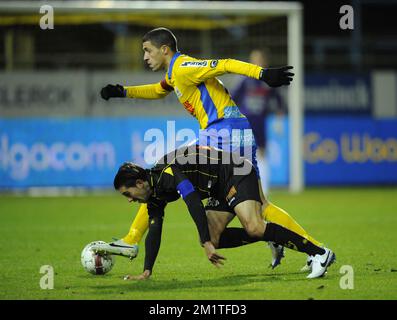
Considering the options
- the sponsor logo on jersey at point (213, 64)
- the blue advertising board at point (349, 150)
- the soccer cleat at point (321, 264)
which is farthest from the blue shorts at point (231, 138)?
the blue advertising board at point (349, 150)

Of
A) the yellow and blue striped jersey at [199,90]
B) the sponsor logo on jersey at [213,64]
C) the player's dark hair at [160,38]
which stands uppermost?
the player's dark hair at [160,38]

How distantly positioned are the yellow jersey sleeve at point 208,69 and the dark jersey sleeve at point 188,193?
3.12 ft

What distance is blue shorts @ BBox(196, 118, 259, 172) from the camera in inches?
306

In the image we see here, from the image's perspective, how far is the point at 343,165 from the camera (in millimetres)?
18969

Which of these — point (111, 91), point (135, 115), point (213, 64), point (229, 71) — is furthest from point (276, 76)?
point (135, 115)

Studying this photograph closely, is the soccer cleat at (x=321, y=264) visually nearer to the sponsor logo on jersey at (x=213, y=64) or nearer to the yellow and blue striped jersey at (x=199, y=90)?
the yellow and blue striped jersey at (x=199, y=90)

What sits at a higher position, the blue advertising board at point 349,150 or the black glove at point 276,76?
the black glove at point 276,76

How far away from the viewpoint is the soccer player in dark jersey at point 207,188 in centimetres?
707

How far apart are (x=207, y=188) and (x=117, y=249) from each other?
0.98m

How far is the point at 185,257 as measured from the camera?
893 cm

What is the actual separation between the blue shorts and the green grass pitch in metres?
1.07

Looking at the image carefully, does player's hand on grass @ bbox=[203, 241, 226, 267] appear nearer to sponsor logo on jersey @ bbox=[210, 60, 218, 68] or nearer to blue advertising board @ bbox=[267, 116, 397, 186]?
sponsor logo on jersey @ bbox=[210, 60, 218, 68]

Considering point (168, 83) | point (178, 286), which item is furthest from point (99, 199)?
point (178, 286)

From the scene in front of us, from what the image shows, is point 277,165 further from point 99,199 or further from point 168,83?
point 168,83
